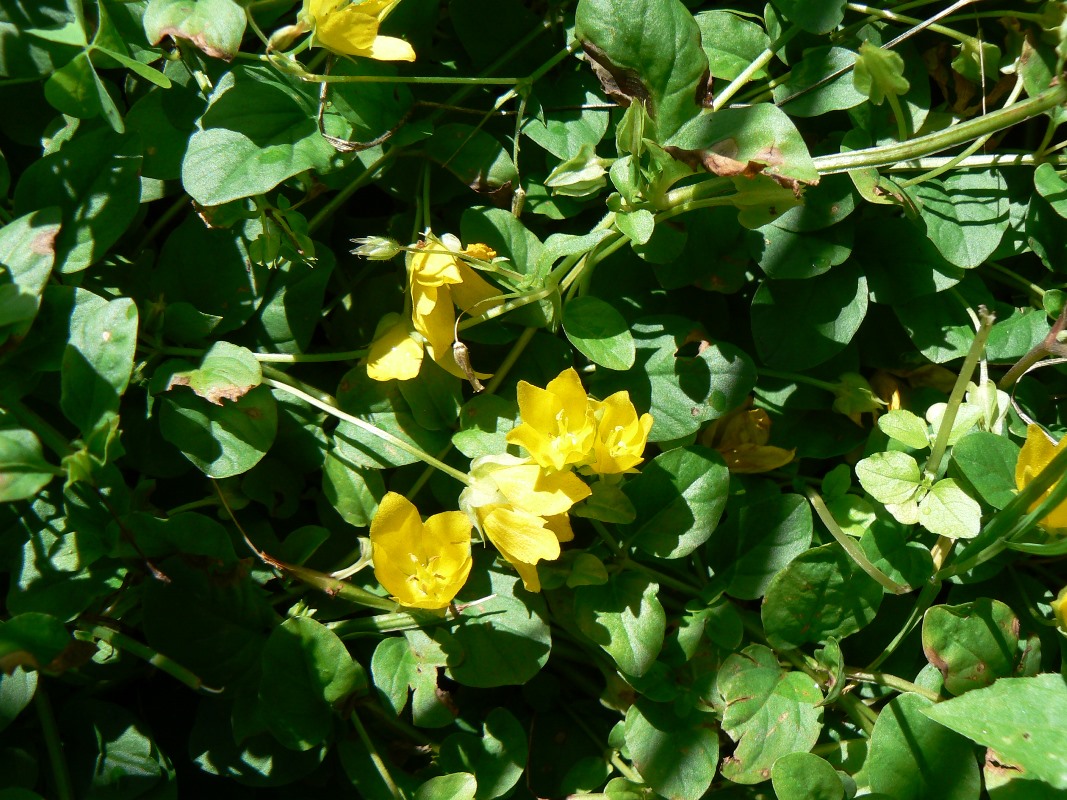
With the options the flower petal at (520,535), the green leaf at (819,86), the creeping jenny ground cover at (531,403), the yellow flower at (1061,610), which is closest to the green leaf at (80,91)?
the creeping jenny ground cover at (531,403)

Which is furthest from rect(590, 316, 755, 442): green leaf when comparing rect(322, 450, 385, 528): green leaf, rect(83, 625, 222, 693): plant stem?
rect(83, 625, 222, 693): plant stem

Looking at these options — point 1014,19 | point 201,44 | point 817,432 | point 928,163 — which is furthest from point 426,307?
point 1014,19

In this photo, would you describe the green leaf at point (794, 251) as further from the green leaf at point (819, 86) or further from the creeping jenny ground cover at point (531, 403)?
the green leaf at point (819, 86)

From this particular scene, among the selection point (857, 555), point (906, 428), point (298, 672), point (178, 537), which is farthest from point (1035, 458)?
point (178, 537)

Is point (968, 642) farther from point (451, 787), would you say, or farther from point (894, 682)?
point (451, 787)

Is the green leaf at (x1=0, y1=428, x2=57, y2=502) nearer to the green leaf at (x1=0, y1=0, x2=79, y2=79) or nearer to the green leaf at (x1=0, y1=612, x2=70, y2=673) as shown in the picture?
the green leaf at (x1=0, y1=612, x2=70, y2=673)

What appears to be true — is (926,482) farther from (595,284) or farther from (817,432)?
(595,284)
